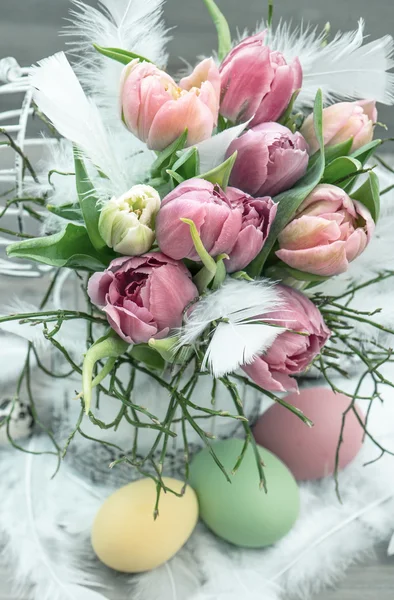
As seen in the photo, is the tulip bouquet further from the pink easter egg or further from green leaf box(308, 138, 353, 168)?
the pink easter egg

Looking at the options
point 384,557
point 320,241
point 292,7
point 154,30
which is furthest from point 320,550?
point 292,7

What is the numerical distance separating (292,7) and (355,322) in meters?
0.78

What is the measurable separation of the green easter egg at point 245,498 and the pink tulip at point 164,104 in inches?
9.2

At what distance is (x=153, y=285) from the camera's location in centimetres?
32

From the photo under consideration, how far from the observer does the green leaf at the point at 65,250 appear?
34 cm

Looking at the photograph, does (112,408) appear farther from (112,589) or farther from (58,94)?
(58,94)

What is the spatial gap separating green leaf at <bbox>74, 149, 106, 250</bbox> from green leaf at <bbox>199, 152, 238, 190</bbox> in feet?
0.19

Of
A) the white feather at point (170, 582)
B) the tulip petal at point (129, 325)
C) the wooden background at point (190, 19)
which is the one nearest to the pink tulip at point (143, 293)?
the tulip petal at point (129, 325)

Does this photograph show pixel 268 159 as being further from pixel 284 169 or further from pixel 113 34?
pixel 113 34

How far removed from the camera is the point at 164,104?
1.07 feet

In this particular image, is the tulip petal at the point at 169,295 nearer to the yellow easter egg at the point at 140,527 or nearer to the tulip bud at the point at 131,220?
the tulip bud at the point at 131,220

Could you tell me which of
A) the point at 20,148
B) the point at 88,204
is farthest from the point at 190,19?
the point at 88,204

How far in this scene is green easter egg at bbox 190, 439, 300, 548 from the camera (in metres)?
0.46

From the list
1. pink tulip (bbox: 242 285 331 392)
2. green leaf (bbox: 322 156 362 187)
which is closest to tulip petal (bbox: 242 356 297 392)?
pink tulip (bbox: 242 285 331 392)
